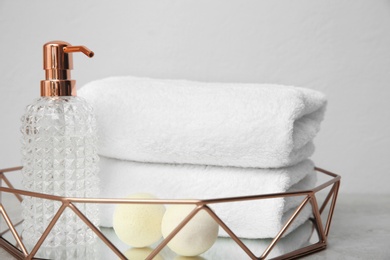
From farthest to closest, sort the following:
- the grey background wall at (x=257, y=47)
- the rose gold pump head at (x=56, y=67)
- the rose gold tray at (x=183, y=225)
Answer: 1. the grey background wall at (x=257, y=47)
2. the rose gold pump head at (x=56, y=67)
3. the rose gold tray at (x=183, y=225)

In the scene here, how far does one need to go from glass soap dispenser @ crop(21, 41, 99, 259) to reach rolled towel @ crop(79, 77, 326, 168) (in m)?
0.05

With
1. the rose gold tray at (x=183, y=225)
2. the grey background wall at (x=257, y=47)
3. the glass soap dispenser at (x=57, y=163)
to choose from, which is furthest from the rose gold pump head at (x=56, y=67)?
the grey background wall at (x=257, y=47)

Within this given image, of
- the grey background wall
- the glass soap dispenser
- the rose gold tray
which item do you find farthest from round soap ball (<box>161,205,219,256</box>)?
the grey background wall

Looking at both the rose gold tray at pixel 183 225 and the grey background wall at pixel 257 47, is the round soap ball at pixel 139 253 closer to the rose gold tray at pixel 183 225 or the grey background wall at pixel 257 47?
the rose gold tray at pixel 183 225

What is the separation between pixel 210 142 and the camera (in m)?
0.61

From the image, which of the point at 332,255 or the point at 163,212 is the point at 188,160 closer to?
the point at 163,212

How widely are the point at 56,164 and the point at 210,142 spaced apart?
0.17 metres

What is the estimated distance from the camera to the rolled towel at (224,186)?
60 centimetres

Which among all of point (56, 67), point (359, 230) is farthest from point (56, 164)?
point (359, 230)

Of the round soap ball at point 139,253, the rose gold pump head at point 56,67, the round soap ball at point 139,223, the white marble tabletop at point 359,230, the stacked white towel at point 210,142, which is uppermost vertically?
the rose gold pump head at point 56,67

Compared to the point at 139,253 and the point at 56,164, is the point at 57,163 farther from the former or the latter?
the point at 139,253

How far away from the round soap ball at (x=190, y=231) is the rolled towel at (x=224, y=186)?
8 centimetres

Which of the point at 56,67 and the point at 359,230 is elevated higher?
the point at 56,67

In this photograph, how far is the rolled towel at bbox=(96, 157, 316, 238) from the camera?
0.60 m
